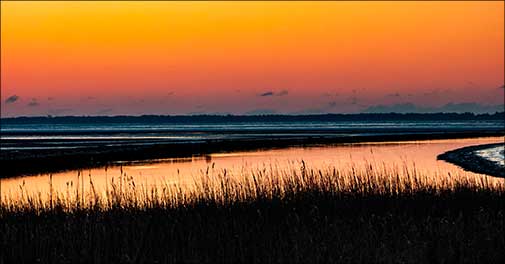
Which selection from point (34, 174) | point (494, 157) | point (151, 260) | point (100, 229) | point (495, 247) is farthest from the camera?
point (494, 157)

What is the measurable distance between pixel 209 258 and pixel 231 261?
41cm

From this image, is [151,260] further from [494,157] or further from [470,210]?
[494,157]

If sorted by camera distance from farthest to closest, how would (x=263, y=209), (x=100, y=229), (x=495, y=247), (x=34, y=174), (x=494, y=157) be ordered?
(x=494, y=157) → (x=34, y=174) → (x=263, y=209) → (x=100, y=229) → (x=495, y=247)

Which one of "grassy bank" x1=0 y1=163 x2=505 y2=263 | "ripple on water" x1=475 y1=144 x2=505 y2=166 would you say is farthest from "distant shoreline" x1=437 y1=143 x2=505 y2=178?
"grassy bank" x1=0 y1=163 x2=505 y2=263

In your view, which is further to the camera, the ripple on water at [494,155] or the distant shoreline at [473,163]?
the ripple on water at [494,155]

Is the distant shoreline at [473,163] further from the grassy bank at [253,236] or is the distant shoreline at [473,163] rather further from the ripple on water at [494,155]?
the grassy bank at [253,236]

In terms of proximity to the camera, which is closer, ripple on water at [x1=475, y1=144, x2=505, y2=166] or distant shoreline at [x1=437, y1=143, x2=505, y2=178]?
distant shoreline at [x1=437, y1=143, x2=505, y2=178]

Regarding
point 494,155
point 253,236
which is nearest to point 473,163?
point 494,155

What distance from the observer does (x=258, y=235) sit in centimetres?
1484

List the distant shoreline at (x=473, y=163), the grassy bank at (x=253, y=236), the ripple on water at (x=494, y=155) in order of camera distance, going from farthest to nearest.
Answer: the ripple on water at (x=494, y=155) → the distant shoreline at (x=473, y=163) → the grassy bank at (x=253, y=236)

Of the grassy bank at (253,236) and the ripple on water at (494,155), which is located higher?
the grassy bank at (253,236)

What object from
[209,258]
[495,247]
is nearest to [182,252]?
[209,258]

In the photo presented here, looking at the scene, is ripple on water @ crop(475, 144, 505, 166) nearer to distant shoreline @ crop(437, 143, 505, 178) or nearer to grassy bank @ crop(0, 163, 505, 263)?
distant shoreline @ crop(437, 143, 505, 178)

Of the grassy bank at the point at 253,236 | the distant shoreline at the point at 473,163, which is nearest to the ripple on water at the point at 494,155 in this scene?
the distant shoreline at the point at 473,163
